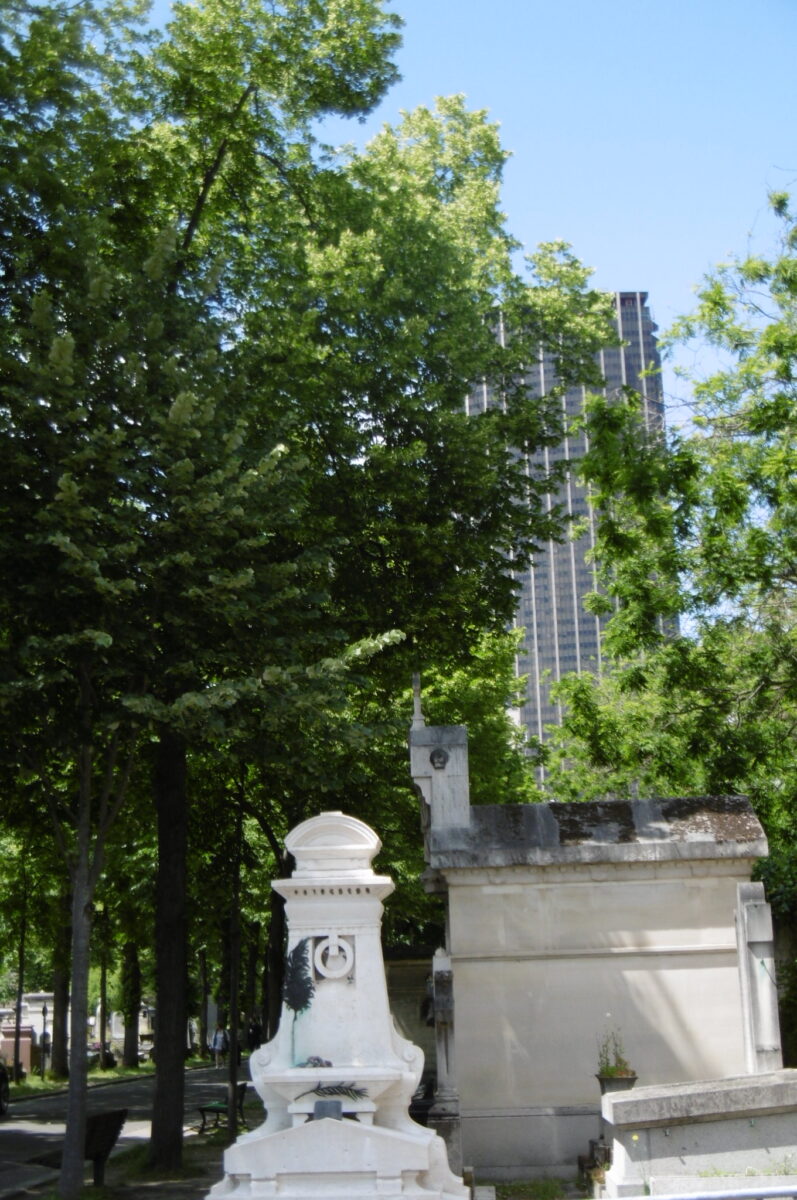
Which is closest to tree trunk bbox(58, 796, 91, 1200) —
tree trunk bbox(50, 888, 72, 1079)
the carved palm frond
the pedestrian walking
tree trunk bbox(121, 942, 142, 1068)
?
the carved palm frond

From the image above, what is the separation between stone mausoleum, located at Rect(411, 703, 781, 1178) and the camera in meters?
15.5

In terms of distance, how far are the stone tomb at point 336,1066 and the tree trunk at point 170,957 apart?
6.65 meters

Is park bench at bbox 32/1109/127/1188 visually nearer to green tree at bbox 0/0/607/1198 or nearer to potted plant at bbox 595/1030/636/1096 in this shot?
green tree at bbox 0/0/607/1198

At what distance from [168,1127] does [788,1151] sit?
31.4ft

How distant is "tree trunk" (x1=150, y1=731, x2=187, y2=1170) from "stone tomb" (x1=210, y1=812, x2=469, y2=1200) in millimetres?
6655

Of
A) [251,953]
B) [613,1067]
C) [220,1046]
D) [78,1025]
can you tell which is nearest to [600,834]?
[613,1067]

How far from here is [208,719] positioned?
15219mm

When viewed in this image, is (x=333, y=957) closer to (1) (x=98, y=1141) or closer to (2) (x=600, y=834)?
(2) (x=600, y=834)

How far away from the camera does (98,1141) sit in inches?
639

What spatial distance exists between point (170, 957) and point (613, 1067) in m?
6.86

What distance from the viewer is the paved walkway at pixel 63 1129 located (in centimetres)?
1691

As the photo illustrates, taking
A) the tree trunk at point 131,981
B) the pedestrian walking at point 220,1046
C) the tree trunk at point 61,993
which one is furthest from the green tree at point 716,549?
the pedestrian walking at point 220,1046

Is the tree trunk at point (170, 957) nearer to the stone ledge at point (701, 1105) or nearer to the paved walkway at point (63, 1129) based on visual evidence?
the paved walkway at point (63, 1129)

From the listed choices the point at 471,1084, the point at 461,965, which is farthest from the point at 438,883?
the point at 471,1084
